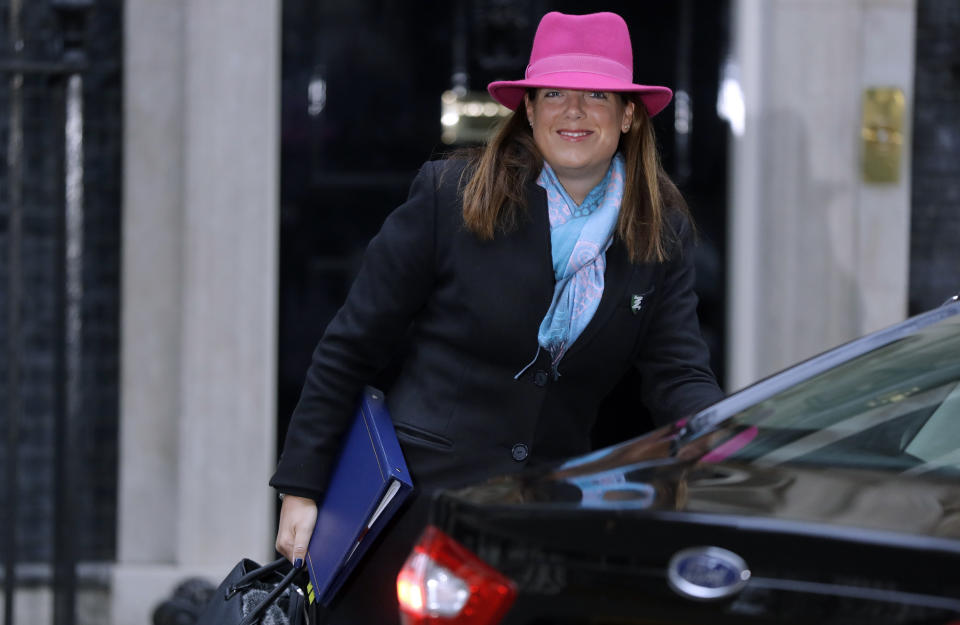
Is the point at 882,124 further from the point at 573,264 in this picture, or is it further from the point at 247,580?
the point at 247,580

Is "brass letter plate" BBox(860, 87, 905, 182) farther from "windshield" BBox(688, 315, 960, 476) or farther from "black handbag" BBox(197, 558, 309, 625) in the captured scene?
"black handbag" BBox(197, 558, 309, 625)

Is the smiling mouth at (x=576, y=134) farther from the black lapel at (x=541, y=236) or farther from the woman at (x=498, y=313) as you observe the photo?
the black lapel at (x=541, y=236)

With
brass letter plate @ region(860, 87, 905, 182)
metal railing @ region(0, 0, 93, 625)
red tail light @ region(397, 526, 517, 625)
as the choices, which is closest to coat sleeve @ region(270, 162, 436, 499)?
red tail light @ region(397, 526, 517, 625)

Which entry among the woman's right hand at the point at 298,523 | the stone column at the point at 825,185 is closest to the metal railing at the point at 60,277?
the stone column at the point at 825,185

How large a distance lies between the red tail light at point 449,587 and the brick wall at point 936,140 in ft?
13.7

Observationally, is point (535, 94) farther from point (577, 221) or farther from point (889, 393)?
point (889, 393)

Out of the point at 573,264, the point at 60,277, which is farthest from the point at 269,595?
the point at 60,277

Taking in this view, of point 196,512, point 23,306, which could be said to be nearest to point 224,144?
point 23,306

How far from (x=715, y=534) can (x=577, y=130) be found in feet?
4.33

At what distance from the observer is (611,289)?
2.78 meters

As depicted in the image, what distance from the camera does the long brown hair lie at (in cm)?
272

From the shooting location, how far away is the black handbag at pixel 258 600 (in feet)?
8.73

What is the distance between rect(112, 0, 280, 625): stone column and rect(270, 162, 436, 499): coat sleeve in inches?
106

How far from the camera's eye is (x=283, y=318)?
569cm
